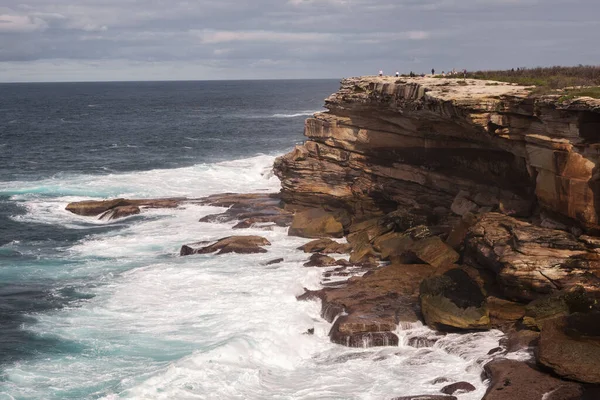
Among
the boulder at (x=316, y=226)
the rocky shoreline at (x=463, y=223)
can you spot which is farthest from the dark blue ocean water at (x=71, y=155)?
the boulder at (x=316, y=226)

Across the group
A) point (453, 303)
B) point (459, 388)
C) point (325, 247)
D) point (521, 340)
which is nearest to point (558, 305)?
point (521, 340)

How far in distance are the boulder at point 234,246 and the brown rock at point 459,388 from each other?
19.9m

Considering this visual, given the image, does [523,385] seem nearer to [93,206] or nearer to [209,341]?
[209,341]

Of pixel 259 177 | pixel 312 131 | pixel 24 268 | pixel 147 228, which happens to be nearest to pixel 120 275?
pixel 24 268

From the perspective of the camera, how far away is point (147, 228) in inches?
2039

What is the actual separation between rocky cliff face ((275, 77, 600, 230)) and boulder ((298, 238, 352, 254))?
5.85 metres

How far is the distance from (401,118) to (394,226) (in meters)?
6.76

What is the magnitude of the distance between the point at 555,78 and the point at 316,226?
685 inches

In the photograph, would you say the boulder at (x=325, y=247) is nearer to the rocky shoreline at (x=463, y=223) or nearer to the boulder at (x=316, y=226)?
the rocky shoreline at (x=463, y=223)

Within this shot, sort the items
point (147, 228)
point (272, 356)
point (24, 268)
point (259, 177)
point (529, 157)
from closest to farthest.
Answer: point (272, 356) < point (529, 157) < point (24, 268) < point (147, 228) < point (259, 177)

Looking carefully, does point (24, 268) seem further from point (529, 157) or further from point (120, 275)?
point (529, 157)

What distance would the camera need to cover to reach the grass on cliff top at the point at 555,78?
32062mm

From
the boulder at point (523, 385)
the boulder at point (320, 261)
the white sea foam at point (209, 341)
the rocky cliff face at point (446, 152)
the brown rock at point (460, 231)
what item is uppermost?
the rocky cliff face at point (446, 152)

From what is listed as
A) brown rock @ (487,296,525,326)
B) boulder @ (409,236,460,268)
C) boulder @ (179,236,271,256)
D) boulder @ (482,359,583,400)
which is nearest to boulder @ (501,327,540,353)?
brown rock @ (487,296,525,326)
